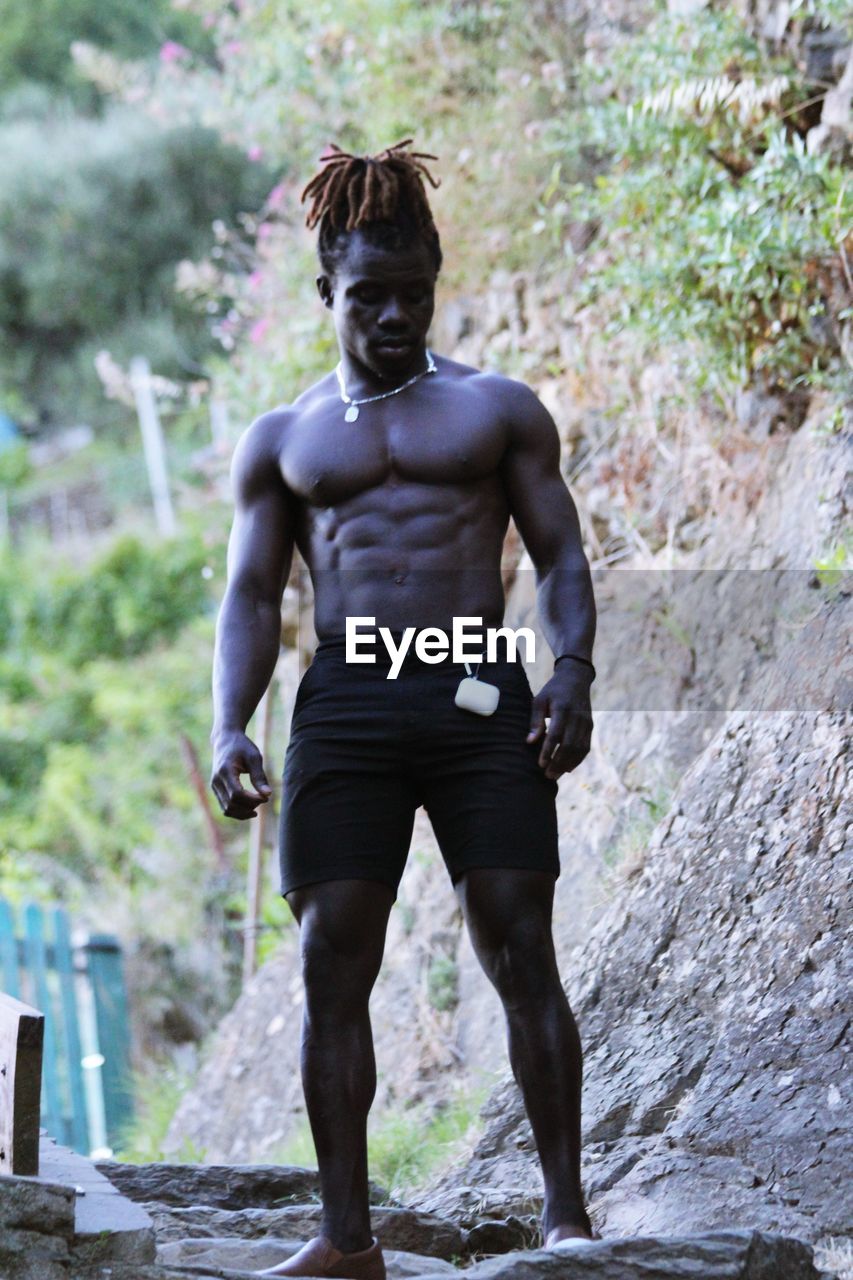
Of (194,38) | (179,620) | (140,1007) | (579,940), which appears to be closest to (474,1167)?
(579,940)

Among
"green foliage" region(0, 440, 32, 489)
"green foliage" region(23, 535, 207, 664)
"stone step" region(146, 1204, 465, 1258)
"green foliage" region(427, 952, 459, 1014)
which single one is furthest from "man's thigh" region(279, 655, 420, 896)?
"green foliage" region(0, 440, 32, 489)

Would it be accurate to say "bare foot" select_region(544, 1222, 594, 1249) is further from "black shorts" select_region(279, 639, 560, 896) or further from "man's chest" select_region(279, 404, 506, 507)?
"man's chest" select_region(279, 404, 506, 507)

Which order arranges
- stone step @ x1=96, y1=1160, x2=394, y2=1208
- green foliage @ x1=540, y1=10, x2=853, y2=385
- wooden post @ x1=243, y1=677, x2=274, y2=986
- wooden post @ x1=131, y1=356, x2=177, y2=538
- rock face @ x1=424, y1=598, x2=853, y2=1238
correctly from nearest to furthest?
rock face @ x1=424, y1=598, x2=853, y2=1238
stone step @ x1=96, y1=1160, x2=394, y2=1208
green foliage @ x1=540, y1=10, x2=853, y2=385
wooden post @ x1=243, y1=677, x2=274, y2=986
wooden post @ x1=131, y1=356, x2=177, y2=538

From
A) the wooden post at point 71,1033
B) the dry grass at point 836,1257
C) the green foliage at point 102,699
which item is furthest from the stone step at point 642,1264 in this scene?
the green foliage at point 102,699

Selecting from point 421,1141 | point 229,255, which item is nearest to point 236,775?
point 421,1141

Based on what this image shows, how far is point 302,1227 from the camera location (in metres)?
3.86

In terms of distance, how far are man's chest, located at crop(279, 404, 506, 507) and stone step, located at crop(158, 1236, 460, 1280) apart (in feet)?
5.02

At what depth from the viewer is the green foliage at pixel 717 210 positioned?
19.5 feet

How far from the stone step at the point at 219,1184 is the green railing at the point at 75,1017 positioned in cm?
467

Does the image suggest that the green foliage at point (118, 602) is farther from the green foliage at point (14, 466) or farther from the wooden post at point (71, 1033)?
the wooden post at point (71, 1033)

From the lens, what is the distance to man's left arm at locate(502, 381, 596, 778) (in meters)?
3.71

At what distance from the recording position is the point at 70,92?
63.7 ft

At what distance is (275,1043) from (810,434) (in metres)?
3.73

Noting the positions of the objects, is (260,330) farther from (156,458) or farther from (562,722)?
(156,458)
